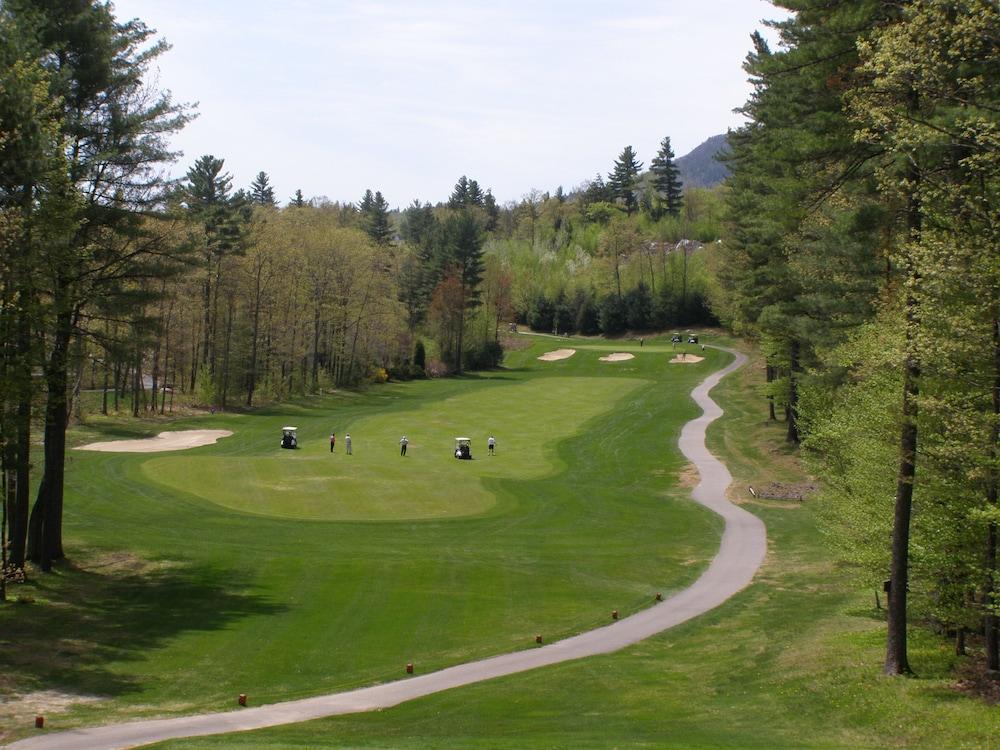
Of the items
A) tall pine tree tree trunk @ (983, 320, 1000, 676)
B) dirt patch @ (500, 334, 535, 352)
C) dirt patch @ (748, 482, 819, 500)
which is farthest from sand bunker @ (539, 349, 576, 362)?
tall pine tree tree trunk @ (983, 320, 1000, 676)

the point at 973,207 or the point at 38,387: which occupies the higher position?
the point at 973,207

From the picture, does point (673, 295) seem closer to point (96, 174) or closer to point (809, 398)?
point (809, 398)

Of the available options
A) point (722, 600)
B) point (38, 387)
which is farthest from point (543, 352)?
point (38, 387)

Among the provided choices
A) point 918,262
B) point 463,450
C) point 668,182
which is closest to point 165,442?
point 463,450

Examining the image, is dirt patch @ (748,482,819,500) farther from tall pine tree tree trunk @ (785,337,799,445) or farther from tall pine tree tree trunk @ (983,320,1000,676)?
tall pine tree tree trunk @ (983,320,1000,676)

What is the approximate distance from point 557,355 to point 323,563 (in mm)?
85683

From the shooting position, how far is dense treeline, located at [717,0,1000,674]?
1425 cm

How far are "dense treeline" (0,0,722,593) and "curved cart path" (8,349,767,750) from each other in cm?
827

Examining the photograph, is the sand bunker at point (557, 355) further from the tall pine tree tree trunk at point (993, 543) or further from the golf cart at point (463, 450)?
the tall pine tree tree trunk at point (993, 543)

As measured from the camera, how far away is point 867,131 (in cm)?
1580

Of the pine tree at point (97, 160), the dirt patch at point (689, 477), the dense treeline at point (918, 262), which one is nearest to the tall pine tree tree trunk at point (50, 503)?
the pine tree at point (97, 160)

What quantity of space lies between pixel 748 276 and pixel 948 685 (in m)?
39.4

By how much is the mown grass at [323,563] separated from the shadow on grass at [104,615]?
0.07m

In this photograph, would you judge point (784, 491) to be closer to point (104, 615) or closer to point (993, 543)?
point (993, 543)
